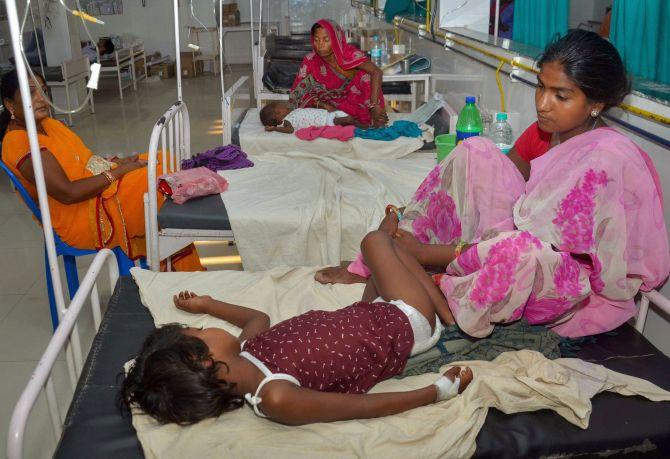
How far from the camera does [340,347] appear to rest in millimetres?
1735

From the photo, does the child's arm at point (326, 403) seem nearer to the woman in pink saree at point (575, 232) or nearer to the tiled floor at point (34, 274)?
the woman in pink saree at point (575, 232)

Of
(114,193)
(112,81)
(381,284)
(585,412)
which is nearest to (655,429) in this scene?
(585,412)

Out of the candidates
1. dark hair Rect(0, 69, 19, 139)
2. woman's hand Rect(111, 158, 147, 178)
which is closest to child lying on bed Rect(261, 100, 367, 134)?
woman's hand Rect(111, 158, 147, 178)

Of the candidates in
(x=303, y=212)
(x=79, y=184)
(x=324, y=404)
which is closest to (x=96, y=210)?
(x=79, y=184)

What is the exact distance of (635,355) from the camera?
1908 mm

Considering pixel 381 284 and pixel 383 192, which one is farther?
pixel 383 192

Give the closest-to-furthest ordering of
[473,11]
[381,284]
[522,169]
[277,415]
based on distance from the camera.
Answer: [277,415] → [381,284] → [522,169] → [473,11]

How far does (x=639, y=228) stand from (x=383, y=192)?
144 cm

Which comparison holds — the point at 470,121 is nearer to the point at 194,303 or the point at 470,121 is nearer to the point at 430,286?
the point at 430,286

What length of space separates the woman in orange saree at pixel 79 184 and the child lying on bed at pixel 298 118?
153 cm

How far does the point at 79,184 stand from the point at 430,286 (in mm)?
1767

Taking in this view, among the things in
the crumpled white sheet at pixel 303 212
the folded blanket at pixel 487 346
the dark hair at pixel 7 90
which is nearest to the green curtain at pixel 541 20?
the crumpled white sheet at pixel 303 212

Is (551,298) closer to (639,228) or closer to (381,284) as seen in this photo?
(639,228)

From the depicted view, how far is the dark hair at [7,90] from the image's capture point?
9.00ft
